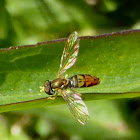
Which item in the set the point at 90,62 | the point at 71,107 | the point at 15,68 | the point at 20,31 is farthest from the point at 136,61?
the point at 20,31

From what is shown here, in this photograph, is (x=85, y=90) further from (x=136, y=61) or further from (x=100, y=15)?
(x=100, y=15)

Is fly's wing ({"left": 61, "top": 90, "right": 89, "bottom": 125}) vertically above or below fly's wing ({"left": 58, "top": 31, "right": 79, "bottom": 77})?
below

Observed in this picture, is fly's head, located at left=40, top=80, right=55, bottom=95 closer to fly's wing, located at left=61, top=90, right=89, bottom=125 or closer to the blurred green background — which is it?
fly's wing, located at left=61, top=90, right=89, bottom=125

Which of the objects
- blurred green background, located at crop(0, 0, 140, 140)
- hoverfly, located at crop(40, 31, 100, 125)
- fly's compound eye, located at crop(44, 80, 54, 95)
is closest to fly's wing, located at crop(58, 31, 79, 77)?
hoverfly, located at crop(40, 31, 100, 125)

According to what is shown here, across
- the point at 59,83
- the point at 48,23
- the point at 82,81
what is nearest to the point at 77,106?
the point at 82,81

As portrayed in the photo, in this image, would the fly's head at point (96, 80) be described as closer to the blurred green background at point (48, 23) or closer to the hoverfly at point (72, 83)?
the hoverfly at point (72, 83)
